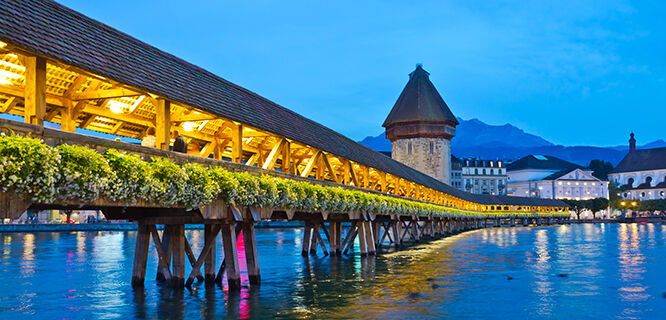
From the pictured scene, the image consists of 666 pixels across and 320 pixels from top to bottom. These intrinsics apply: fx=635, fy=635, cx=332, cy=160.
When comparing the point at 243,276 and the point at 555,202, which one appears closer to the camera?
the point at 243,276

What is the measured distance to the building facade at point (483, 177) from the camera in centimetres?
17138

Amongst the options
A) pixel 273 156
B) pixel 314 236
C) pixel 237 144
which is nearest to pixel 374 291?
pixel 273 156

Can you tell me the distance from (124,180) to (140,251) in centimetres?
647

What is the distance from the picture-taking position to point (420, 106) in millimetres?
94750

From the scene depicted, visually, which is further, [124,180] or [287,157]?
[287,157]

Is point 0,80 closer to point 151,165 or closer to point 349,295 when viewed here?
point 151,165

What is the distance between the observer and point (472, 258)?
3350cm

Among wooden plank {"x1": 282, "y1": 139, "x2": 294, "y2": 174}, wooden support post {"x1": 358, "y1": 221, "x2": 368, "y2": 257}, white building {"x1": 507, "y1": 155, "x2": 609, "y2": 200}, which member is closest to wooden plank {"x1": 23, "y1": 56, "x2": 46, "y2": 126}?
wooden plank {"x1": 282, "y1": 139, "x2": 294, "y2": 174}

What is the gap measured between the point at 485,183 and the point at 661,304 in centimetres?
15910

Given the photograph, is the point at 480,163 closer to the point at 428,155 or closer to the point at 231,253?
the point at 428,155

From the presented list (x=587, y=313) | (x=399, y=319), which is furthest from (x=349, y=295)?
(x=587, y=313)

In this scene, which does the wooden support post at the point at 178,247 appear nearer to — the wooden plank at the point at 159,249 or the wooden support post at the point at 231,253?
the wooden plank at the point at 159,249

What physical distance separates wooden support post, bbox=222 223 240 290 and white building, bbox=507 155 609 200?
530ft

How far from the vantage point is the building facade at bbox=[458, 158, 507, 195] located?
171 meters
